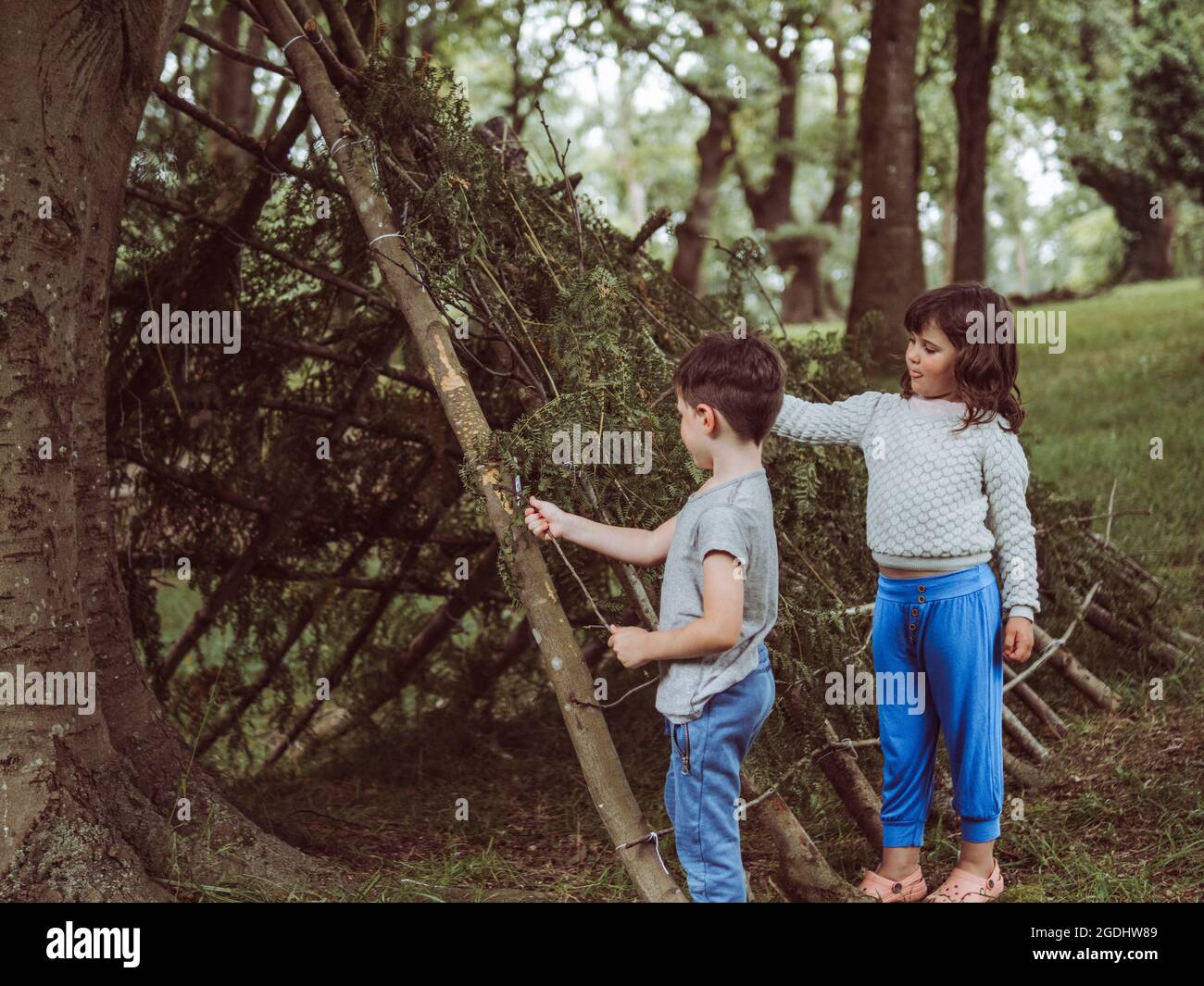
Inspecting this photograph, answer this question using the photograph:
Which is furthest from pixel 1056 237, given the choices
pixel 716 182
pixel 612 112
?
pixel 716 182

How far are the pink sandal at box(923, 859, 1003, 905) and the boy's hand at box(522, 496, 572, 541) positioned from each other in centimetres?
125

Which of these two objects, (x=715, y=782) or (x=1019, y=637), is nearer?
(x=715, y=782)

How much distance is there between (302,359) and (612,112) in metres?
29.9

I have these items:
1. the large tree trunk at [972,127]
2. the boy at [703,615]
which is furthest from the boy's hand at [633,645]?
the large tree trunk at [972,127]

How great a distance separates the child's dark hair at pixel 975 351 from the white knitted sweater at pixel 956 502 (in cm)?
4

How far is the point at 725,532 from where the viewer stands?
7.25ft

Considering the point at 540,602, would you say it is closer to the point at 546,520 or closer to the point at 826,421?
the point at 546,520

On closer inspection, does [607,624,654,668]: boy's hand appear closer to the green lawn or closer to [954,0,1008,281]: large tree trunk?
the green lawn

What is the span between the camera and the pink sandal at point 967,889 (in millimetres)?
2768

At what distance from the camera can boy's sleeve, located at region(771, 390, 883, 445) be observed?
2.79 meters

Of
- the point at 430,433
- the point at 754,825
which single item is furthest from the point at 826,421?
the point at 430,433

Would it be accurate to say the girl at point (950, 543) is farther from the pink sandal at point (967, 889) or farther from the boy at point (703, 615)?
the boy at point (703, 615)

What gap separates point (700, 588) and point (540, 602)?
1.75 feet

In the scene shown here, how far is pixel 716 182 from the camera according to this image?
19047 mm
